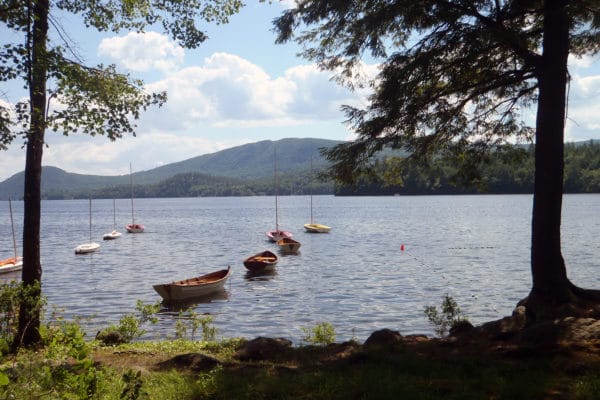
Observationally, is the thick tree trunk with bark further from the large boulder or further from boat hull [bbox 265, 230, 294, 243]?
boat hull [bbox 265, 230, 294, 243]

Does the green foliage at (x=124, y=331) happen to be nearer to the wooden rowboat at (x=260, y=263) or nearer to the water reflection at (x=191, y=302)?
the water reflection at (x=191, y=302)

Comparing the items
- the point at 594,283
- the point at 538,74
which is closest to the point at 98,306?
the point at 538,74

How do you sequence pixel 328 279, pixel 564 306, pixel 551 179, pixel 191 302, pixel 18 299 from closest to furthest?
pixel 18 299
pixel 564 306
pixel 551 179
pixel 191 302
pixel 328 279

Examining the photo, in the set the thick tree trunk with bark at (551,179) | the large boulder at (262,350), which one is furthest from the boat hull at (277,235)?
the thick tree trunk with bark at (551,179)

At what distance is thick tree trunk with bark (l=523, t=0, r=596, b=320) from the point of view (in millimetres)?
9711

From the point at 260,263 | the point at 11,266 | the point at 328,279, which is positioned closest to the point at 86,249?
the point at 11,266

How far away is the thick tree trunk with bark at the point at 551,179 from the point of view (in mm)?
9711

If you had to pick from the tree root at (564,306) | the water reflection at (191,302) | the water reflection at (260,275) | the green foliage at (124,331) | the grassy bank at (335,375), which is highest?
the tree root at (564,306)

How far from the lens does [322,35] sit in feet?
38.1

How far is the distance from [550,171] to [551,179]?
0.15 m

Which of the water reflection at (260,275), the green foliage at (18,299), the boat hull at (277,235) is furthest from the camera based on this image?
the boat hull at (277,235)

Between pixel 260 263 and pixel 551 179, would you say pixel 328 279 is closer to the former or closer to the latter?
pixel 260 263

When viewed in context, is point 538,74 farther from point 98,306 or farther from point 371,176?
point 98,306

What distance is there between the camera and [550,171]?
9.73m
